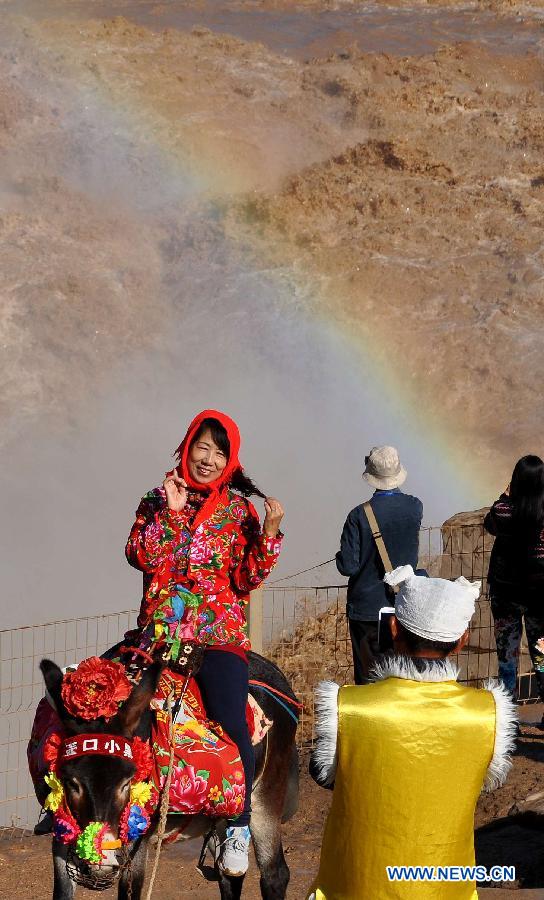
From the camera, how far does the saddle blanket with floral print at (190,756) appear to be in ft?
13.9

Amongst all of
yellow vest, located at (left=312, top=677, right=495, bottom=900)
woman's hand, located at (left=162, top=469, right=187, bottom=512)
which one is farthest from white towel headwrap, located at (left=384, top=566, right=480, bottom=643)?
woman's hand, located at (left=162, top=469, right=187, bottom=512)

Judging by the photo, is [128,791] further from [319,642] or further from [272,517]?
[319,642]

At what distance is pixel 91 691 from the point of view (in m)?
3.88

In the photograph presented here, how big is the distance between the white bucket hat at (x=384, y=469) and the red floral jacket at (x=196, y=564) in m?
1.82

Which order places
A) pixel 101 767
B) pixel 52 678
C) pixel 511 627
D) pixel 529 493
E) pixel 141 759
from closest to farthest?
pixel 101 767 < pixel 141 759 < pixel 52 678 < pixel 529 493 < pixel 511 627

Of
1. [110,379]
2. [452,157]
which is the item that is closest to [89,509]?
[110,379]

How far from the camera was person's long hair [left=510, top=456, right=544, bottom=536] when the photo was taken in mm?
6488

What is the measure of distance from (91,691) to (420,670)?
4.79 ft

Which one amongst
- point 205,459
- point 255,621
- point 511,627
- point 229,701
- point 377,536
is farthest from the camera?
point 255,621

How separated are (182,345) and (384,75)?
38.7ft

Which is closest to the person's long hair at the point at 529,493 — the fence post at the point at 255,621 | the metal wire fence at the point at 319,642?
the metal wire fence at the point at 319,642

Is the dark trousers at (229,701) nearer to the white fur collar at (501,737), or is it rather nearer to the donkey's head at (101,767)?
the donkey's head at (101,767)

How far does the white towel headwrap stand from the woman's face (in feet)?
6.98

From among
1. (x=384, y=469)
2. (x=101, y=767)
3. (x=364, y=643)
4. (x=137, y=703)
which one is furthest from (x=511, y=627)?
(x=101, y=767)
